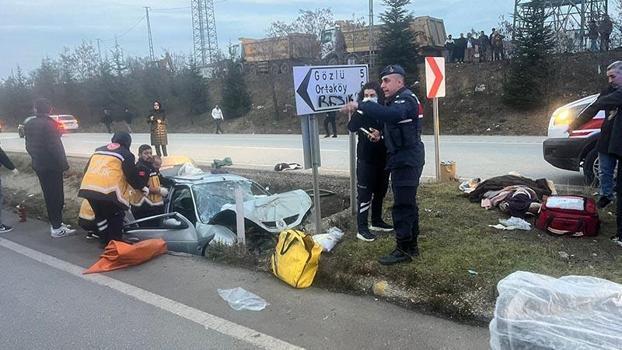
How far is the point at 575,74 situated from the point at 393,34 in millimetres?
8039

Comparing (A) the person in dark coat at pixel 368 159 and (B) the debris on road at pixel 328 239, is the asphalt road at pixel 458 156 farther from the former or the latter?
(B) the debris on road at pixel 328 239

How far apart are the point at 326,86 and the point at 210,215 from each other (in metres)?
2.23

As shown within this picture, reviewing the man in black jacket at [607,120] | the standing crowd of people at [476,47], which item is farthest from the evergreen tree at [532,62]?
the man in black jacket at [607,120]

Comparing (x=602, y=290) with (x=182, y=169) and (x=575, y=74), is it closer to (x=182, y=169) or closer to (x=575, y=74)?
(x=182, y=169)

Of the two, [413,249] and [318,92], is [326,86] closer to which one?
[318,92]

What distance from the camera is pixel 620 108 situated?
5.07 meters

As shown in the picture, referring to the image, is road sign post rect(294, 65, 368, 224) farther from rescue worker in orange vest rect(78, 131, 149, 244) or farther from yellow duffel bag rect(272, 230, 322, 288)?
rescue worker in orange vest rect(78, 131, 149, 244)

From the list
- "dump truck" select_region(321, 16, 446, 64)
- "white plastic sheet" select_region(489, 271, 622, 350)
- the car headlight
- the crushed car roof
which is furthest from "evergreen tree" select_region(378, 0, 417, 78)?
"white plastic sheet" select_region(489, 271, 622, 350)

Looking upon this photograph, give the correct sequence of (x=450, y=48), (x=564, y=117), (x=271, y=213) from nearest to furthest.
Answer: (x=271, y=213), (x=564, y=117), (x=450, y=48)

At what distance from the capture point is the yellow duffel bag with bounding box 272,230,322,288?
4.49 meters

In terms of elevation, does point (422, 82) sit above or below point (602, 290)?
above

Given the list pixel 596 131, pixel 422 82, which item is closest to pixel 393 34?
pixel 422 82

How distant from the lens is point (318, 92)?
532 centimetres

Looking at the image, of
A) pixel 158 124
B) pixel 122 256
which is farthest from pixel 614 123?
pixel 158 124
